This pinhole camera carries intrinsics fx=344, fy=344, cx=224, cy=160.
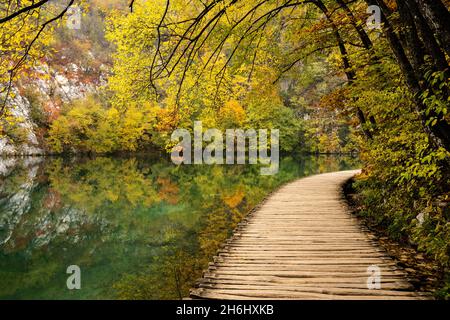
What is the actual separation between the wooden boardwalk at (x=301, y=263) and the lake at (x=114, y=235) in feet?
4.77

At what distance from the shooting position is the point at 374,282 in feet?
13.5

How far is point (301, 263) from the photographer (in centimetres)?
499

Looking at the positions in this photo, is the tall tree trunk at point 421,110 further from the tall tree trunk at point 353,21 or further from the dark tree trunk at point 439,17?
the tall tree trunk at point 353,21

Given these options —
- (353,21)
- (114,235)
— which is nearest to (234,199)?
(114,235)

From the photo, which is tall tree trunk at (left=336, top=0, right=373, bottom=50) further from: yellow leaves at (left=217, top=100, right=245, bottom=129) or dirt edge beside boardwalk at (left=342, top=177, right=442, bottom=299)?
dirt edge beside boardwalk at (left=342, top=177, right=442, bottom=299)

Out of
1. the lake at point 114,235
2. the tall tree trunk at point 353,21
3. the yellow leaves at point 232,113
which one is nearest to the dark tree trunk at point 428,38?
the tall tree trunk at point 353,21

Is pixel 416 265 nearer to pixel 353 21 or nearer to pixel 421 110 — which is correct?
pixel 421 110

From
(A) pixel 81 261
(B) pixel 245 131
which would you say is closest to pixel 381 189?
(A) pixel 81 261

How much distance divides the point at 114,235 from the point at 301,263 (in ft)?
22.1

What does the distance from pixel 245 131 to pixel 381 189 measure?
114 ft

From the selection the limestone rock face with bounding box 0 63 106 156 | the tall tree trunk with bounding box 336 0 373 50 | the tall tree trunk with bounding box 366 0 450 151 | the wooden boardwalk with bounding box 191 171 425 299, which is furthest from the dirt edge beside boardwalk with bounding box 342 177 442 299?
the limestone rock face with bounding box 0 63 106 156

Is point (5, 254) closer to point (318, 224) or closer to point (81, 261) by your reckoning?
point (81, 261)
